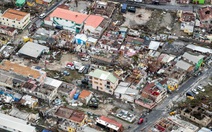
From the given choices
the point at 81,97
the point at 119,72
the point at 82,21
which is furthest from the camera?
the point at 82,21

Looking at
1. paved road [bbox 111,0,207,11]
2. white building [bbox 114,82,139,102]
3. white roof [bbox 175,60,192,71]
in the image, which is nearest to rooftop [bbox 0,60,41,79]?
white building [bbox 114,82,139,102]

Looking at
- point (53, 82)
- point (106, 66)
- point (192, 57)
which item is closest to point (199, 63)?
point (192, 57)

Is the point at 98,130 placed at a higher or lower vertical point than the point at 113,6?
lower

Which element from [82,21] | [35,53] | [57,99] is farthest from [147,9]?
[57,99]

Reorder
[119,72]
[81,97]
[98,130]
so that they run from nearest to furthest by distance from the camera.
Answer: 1. [98,130]
2. [81,97]
3. [119,72]

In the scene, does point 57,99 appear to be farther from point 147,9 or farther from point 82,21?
point 147,9

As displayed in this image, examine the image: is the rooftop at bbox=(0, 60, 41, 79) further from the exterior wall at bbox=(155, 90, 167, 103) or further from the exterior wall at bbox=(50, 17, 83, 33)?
the exterior wall at bbox=(155, 90, 167, 103)

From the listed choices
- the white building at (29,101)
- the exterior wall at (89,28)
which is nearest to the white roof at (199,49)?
the exterior wall at (89,28)
